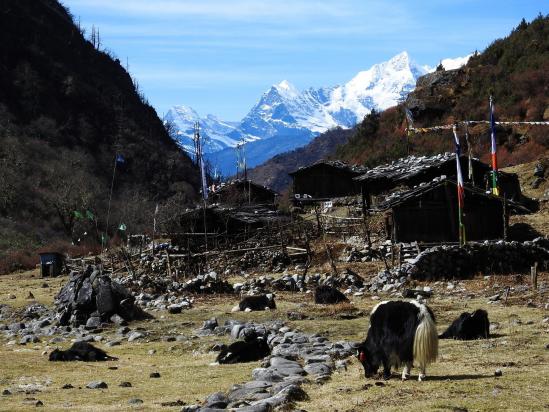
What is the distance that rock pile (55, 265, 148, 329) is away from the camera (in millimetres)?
22797

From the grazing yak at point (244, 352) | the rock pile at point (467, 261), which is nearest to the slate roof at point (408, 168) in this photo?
the rock pile at point (467, 261)

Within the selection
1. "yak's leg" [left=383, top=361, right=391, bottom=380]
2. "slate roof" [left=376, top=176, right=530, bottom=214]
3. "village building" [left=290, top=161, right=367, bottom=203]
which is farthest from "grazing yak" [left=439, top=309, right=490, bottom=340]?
"village building" [left=290, top=161, right=367, bottom=203]

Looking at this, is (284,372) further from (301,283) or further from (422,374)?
(301,283)

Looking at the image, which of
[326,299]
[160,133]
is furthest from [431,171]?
[160,133]

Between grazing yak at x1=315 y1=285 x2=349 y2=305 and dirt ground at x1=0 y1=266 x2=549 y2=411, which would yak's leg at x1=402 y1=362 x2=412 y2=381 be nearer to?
dirt ground at x1=0 y1=266 x2=549 y2=411

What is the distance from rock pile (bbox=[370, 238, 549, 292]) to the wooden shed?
654 cm

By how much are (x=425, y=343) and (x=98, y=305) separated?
1406cm

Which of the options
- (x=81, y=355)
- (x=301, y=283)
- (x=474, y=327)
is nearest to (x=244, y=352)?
(x=81, y=355)

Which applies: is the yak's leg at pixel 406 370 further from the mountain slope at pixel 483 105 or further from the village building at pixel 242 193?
the village building at pixel 242 193

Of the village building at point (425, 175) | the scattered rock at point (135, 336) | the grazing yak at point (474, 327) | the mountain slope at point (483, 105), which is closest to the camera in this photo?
the grazing yak at point (474, 327)

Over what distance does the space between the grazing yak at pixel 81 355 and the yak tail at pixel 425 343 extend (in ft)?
25.6

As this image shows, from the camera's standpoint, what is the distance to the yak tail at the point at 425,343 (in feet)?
36.3

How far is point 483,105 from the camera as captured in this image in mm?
75562

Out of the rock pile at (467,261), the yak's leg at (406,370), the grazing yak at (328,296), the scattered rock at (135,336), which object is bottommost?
the scattered rock at (135,336)
